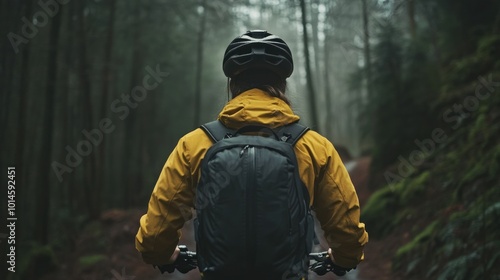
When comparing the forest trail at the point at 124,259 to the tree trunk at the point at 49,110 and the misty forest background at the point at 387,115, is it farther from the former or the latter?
the tree trunk at the point at 49,110

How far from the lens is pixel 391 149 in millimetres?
14273

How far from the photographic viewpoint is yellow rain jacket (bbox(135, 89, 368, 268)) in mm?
2377

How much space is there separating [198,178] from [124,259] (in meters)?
9.28

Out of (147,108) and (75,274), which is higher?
(147,108)

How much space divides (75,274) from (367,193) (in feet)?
29.9

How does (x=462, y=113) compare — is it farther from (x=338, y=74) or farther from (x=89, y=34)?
(x=338, y=74)

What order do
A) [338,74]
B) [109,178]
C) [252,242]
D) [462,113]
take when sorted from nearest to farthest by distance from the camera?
[252,242] < [462,113] < [109,178] < [338,74]

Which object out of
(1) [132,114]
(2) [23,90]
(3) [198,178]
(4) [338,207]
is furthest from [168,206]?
(1) [132,114]

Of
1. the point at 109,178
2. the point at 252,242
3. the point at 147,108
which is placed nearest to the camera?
the point at 252,242

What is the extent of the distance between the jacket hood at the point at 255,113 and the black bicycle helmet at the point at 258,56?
220 mm

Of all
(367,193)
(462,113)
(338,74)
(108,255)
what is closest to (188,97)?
(367,193)

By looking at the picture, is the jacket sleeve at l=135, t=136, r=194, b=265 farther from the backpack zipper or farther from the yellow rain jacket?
the backpack zipper

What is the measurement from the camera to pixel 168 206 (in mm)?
2365

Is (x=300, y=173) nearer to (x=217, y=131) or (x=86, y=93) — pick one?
(x=217, y=131)
